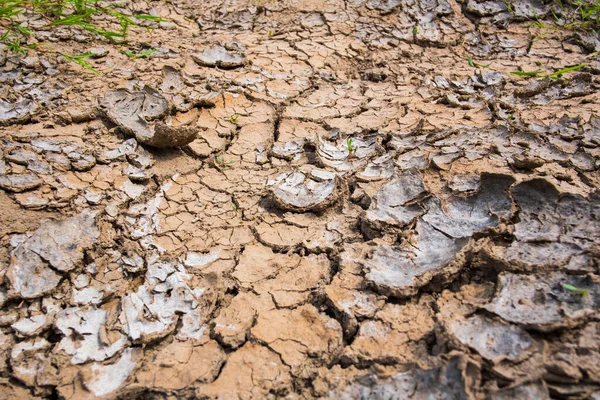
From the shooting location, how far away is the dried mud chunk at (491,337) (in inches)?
48.2

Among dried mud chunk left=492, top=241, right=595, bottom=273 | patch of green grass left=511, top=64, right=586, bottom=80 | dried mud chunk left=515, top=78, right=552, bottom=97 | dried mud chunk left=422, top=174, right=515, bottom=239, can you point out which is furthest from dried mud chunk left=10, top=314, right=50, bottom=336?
patch of green grass left=511, top=64, right=586, bottom=80

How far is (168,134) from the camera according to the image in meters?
2.12

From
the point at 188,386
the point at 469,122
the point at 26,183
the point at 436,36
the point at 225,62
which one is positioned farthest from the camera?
the point at 436,36

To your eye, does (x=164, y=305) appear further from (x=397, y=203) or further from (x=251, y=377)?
(x=397, y=203)

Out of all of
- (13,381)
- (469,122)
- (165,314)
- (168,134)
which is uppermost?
(469,122)

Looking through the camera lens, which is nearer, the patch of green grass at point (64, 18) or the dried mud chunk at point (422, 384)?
the dried mud chunk at point (422, 384)

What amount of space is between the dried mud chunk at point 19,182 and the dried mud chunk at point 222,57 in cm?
117

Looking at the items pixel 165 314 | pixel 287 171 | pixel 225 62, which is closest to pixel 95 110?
pixel 225 62

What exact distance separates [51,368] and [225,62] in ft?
6.16

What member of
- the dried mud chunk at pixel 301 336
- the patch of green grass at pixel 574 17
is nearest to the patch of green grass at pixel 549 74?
the patch of green grass at pixel 574 17

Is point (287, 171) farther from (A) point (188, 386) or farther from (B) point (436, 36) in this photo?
(B) point (436, 36)

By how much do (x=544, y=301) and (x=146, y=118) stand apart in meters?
1.82

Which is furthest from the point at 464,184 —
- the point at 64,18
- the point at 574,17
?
the point at 64,18

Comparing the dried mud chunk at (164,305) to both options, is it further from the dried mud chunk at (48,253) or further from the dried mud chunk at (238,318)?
the dried mud chunk at (48,253)
